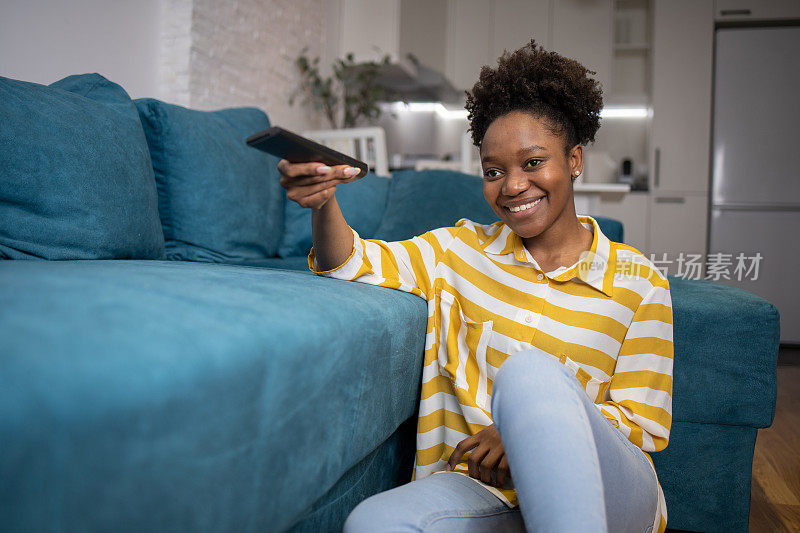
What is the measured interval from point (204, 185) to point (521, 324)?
1.12 meters

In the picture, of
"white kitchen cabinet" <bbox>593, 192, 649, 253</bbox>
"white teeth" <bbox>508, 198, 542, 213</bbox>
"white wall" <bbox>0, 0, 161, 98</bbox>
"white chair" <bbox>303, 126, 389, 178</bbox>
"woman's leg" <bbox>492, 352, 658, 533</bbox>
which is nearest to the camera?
"woman's leg" <bbox>492, 352, 658, 533</bbox>

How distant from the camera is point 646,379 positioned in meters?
0.92

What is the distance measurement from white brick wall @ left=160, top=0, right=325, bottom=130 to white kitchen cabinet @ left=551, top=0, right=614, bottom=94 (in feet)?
6.36

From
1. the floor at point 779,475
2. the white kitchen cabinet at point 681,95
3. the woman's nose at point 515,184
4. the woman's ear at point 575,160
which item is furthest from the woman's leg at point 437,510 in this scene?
the white kitchen cabinet at point 681,95

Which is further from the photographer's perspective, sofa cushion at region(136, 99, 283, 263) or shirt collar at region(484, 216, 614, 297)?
sofa cushion at region(136, 99, 283, 263)

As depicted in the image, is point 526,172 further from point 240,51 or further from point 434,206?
point 240,51

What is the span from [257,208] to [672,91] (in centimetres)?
368

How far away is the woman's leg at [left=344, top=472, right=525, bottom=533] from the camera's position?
71 cm

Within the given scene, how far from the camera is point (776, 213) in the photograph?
424cm

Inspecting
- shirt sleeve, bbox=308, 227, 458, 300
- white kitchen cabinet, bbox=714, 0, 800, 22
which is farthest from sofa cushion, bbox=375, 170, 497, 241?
white kitchen cabinet, bbox=714, 0, 800, 22

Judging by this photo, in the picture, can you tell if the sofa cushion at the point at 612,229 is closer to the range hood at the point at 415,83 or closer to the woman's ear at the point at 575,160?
the woman's ear at the point at 575,160

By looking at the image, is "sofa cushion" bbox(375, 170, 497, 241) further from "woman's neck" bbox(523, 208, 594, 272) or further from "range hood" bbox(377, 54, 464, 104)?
"range hood" bbox(377, 54, 464, 104)

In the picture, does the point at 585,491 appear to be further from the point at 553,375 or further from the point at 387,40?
the point at 387,40

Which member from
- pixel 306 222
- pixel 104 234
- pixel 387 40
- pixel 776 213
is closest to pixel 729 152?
pixel 776 213
